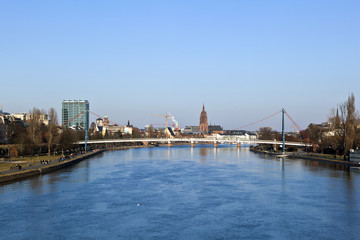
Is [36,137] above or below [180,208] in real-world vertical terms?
above

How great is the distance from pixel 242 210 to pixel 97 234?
961 centimetres

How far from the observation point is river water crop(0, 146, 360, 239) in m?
19.8

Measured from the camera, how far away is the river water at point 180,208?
778 inches

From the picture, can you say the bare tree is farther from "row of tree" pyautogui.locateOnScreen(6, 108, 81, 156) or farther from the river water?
"row of tree" pyautogui.locateOnScreen(6, 108, 81, 156)

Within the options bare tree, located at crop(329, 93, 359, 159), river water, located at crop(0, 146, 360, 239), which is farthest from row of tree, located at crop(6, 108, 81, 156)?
bare tree, located at crop(329, 93, 359, 159)

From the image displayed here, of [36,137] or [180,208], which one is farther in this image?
[36,137]

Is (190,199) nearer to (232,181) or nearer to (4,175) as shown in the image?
(232,181)

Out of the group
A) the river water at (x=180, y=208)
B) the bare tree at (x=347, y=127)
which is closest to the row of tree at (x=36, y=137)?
the river water at (x=180, y=208)

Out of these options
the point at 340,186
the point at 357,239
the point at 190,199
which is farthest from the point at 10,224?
the point at 340,186

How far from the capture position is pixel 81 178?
1582 inches

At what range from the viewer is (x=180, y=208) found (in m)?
25.1

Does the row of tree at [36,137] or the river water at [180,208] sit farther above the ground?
the row of tree at [36,137]

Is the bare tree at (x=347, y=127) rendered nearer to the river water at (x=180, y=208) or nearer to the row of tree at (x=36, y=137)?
the river water at (x=180, y=208)

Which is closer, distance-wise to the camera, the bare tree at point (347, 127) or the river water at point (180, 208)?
the river water at point (180, 208)
